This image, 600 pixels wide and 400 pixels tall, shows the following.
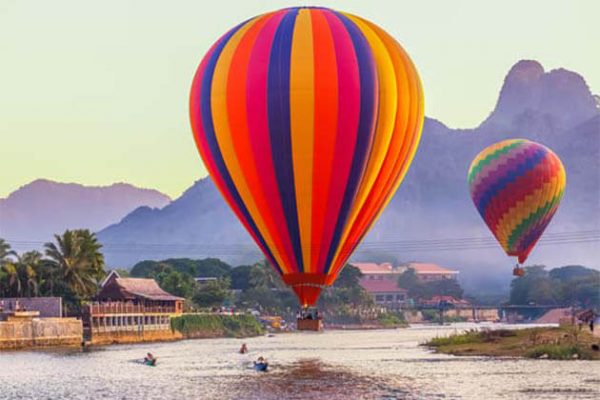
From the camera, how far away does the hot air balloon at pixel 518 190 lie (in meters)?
143

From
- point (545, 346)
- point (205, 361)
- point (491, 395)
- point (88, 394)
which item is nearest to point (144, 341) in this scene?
point (205, 361)

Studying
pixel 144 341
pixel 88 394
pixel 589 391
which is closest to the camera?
pixel 589 391

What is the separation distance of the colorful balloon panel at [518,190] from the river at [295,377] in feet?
75.9

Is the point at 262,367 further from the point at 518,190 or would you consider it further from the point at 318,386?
the point at 518,190

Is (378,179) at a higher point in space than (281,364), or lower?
higher

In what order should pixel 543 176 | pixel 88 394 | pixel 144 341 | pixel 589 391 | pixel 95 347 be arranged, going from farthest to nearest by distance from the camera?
pixel 144 341, pixel 95 347, pixel 543 176, pixel 88 394, pixel 589 391

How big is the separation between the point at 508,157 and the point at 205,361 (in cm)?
4839

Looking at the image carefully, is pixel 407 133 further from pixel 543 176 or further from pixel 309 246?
pixel 543 176

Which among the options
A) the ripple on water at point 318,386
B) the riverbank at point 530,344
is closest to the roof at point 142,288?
the riverbank at point 530,344

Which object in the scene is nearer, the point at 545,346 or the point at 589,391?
the point at 589,391

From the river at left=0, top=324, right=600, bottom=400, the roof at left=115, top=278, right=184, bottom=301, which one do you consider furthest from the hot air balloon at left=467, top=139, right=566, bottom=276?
the roof at left=115, top=278, right=184, bottom=301

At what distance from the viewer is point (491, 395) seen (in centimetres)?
7800

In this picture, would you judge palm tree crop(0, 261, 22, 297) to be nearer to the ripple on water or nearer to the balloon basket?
the ripple on water

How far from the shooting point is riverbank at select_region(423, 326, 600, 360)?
107 metres
